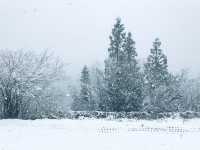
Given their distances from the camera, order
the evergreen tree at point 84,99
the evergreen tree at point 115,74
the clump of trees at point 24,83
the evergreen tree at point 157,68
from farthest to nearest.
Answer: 1. the evergreen tree at point 84,99
2. the evergreen tree at point 157,68
3. the evergreen tree at point 115,74
4. the clump of trees at point 24,83

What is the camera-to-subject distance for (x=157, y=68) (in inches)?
2480

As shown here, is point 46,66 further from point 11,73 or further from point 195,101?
point 195,101

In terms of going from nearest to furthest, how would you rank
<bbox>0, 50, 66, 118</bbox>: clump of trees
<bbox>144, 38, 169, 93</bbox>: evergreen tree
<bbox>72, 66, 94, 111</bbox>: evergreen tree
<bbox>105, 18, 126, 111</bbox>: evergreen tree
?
<bbox>0, 50, 66, 118</bbox>: clump of trees, <bbox>105, 18, 126, 111</bbox>: evergreen tree, <bbox>144, 38, 169, 93</bbox>: evergreen tree, <bbox>72, 66, 94, 111</bbox>: evergreen tree

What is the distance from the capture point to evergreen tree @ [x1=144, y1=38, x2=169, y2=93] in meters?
63.0

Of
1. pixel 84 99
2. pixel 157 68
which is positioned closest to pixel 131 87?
pixel 157 68

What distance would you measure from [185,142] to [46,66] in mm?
28441

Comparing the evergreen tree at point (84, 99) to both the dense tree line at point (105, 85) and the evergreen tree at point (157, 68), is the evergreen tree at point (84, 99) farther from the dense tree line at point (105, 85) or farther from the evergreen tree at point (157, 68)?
the evergreen tree at point (157, 68)

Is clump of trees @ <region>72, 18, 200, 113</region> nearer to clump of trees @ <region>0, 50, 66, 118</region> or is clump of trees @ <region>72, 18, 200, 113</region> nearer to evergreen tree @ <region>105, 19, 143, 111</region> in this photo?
evergreen tree @ <region>105, 19, 143, 111</region>

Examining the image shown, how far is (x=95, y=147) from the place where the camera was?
56.3ft

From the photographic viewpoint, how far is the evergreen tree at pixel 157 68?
6303 cm

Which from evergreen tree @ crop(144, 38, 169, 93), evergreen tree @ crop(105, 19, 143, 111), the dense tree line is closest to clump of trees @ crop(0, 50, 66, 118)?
the dense tree line

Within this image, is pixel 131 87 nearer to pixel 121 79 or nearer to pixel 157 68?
pixel 121 79

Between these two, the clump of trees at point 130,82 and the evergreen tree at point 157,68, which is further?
the evergreen tree at point 157,68

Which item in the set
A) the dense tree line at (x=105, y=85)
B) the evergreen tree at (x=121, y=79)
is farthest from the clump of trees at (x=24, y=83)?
the evergreen tree at (x=121, y=79)
